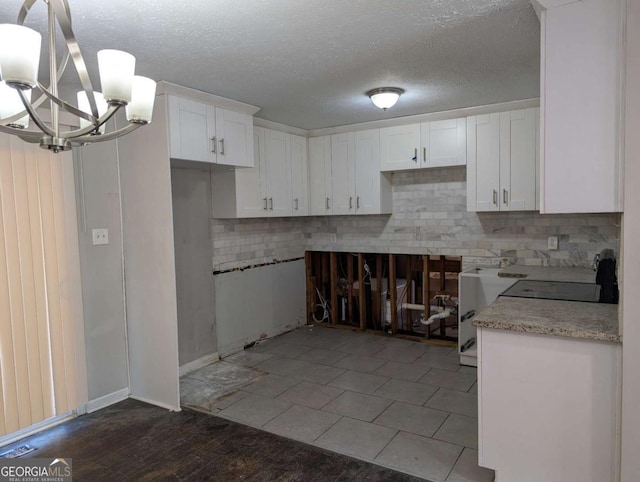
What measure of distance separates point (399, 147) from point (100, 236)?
2.85 meters

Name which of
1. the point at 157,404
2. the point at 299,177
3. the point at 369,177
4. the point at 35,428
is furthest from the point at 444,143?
the point at 35,428

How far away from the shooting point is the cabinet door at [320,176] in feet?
16.2

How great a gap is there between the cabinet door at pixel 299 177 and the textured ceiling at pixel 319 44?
122 centimetres

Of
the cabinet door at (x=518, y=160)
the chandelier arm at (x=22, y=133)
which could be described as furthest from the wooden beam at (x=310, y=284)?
the chandelier arm at (x=22, y=133)

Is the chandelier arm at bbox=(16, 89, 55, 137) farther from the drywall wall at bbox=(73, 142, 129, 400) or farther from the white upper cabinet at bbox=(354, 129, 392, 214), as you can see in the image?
the white upper cabinet at bbox=(354, 129, 392, 214)

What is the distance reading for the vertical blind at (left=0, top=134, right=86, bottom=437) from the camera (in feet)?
8.93

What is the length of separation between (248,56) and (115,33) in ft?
2.35

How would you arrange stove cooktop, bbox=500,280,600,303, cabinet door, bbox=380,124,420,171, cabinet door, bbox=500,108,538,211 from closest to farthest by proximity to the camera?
stove cooktop, bbox=500,280,600,303 < cabinet door, bbox=500,108,538,211 < cabinet door, bbox=380,124,420,171

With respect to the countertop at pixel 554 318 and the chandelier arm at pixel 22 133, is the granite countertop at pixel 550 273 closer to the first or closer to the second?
the countertop at pixel 554 318

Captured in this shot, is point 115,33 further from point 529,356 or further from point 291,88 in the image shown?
Answer: point 529,356

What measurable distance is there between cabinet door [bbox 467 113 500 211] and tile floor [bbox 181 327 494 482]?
4.93 feet

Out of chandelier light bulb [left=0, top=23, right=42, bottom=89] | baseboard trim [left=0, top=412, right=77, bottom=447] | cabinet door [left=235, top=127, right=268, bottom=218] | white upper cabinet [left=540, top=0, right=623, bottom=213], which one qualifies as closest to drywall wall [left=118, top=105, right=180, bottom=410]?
baseboard trim [left=0, top=412, right=77, bottom=447]

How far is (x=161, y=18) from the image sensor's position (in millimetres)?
2096

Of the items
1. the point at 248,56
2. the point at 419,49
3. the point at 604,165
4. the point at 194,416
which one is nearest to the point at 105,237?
the point at 194,416
